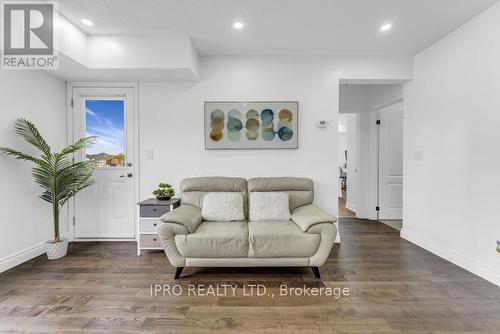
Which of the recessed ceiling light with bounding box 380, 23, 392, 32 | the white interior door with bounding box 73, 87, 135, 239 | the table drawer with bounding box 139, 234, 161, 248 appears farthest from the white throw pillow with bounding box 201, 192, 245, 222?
the recessed ceiling light with bounding box 380, 23, 392, 32

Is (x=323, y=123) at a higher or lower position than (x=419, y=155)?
higher

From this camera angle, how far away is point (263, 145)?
335 centimetres

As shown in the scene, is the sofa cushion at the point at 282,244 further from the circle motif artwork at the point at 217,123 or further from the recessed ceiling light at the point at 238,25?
the recessed ceiling light at the point at 238,25

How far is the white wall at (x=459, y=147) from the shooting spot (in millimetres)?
2316

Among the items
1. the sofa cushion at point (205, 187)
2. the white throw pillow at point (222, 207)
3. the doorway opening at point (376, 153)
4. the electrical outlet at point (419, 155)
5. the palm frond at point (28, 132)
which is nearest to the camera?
the palm frond at point (28, 132)

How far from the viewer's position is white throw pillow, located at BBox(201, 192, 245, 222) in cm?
276

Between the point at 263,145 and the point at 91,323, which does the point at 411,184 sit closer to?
the point at 263,145

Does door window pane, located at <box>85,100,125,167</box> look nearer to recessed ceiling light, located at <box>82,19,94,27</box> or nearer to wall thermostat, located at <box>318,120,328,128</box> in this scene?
recessed ceiling light, located at <box>82,19,94,27</box>

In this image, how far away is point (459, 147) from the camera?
2656 mm

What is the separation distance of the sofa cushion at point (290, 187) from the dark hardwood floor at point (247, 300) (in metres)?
0.78

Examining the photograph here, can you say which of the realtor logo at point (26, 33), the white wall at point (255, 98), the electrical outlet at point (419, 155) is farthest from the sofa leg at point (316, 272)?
the realtor logo at point (26, 33)

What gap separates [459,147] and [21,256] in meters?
5.06

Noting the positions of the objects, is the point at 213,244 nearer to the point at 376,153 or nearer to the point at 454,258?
the point at 454,258

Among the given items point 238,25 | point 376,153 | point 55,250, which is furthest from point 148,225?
point 376,153
